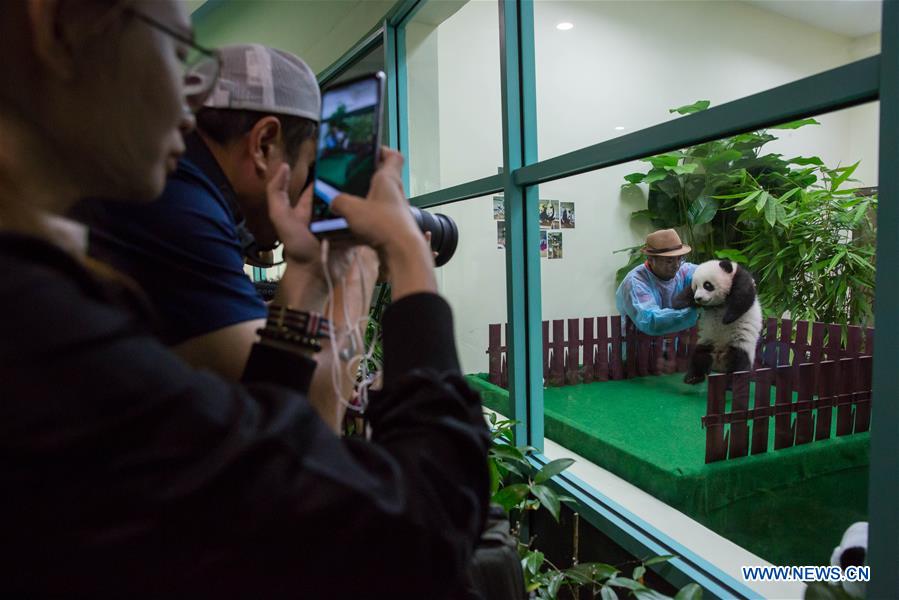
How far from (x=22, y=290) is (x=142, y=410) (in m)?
0.09

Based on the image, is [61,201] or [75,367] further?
[61,201]

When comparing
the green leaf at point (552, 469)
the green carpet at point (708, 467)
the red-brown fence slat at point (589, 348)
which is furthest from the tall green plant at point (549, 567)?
the red-brown fence slat at point (589, 348)

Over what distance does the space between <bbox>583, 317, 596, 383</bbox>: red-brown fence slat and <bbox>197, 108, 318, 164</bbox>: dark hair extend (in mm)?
1276

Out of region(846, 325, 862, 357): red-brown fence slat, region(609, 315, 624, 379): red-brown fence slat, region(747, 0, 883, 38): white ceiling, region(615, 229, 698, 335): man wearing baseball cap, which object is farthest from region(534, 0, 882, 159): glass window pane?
region(609, 315, 624, 379): red-brown fence slat

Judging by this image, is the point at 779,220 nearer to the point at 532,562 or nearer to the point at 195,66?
the point at 532,562

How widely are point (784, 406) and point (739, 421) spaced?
0.40ft

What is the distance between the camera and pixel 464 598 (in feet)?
1.91

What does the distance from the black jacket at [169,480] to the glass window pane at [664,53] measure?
104 centimetres

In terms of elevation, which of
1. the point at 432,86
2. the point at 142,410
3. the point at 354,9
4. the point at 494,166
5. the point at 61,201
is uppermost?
the point at 354,9

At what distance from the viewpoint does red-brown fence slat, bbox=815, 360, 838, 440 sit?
1.11 meters

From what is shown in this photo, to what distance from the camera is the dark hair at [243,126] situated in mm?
823

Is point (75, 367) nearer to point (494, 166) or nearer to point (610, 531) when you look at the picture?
point (610, 531)

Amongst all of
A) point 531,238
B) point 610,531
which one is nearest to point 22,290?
point 610,531

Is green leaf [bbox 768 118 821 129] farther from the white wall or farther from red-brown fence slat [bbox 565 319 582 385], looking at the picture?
red-brown fence slat [bbox 565 319 582 385]
